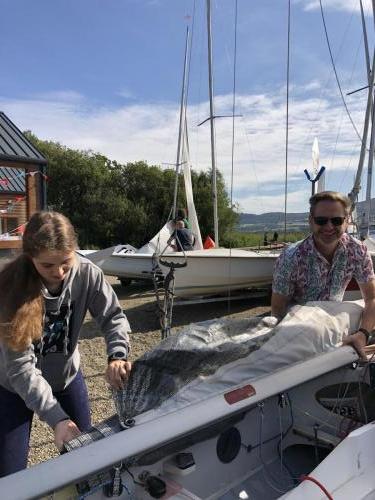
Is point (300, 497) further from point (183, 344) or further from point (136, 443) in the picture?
point (183, 344)

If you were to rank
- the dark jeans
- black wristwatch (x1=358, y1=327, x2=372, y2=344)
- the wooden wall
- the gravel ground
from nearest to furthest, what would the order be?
the dark jeans, black wristwatch (x1=358, y1=327, x2=372, y2=344), the gravel ground, the wooden wall

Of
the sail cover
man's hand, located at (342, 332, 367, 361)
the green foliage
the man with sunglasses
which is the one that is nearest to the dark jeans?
the sail cover

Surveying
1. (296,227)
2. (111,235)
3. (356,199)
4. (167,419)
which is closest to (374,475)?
(167,419)

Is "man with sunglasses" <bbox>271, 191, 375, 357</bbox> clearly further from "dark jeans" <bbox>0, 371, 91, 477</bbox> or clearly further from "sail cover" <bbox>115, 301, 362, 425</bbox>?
"dark jeans" <bbox>0, 371, 91, 477</bbox>

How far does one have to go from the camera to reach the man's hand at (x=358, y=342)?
2127 mm

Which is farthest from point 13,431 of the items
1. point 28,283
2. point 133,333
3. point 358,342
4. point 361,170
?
point 361,170

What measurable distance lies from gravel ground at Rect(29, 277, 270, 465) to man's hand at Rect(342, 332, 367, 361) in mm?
2311

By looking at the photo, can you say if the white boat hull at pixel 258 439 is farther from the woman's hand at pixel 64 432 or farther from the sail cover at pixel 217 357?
the woman's hand at pixel 64 432

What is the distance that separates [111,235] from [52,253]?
28330 millimetres

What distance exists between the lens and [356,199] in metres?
7.58

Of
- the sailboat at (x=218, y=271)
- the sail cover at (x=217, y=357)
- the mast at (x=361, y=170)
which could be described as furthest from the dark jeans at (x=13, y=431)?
the mast at (x=361, y=170)

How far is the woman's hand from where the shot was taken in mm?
1557

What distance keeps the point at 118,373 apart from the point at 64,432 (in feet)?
1.17

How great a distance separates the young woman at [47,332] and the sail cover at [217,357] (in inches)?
5.5
